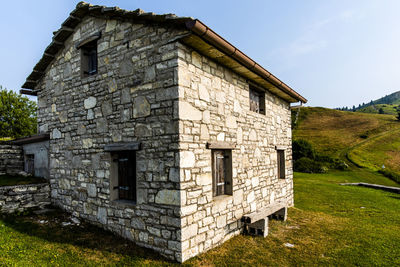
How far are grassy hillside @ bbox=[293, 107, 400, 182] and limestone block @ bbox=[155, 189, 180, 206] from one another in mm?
26577

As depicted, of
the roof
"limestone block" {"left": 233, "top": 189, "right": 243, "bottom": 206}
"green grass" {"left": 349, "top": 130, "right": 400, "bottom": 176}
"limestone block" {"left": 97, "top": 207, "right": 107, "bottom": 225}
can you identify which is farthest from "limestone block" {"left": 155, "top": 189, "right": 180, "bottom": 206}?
"green grass" {"left": 349, "top": 130, "right": 400, "bottom": 176}

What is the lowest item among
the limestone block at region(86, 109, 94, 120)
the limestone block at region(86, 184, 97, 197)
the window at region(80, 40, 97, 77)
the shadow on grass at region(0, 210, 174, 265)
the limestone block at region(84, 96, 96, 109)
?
the shadow on grass at region(0, 210, 174, 265)

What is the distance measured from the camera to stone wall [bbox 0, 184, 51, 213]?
20.0ft

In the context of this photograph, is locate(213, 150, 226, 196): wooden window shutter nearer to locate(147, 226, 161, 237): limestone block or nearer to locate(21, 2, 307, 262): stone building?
locate(21, 2, 307, 262): stone building

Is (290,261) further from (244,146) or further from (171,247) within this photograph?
(244,146)

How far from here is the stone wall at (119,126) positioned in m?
4.41

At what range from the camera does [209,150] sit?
16.4ft

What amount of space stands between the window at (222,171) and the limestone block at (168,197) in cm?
137

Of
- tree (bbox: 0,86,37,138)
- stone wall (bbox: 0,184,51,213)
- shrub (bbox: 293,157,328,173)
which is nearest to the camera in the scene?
stone wall (bbox: 0,184,51,213)

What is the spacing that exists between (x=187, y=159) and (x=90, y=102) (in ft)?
10.5

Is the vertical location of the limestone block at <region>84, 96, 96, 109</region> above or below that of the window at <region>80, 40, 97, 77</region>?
below

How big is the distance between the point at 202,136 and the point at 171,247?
7.24ft

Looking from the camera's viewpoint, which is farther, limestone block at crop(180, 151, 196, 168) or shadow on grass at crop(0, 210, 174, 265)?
shadow on grass at crop(0, 210, 174, 265)

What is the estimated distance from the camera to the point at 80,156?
6055 millimetres
